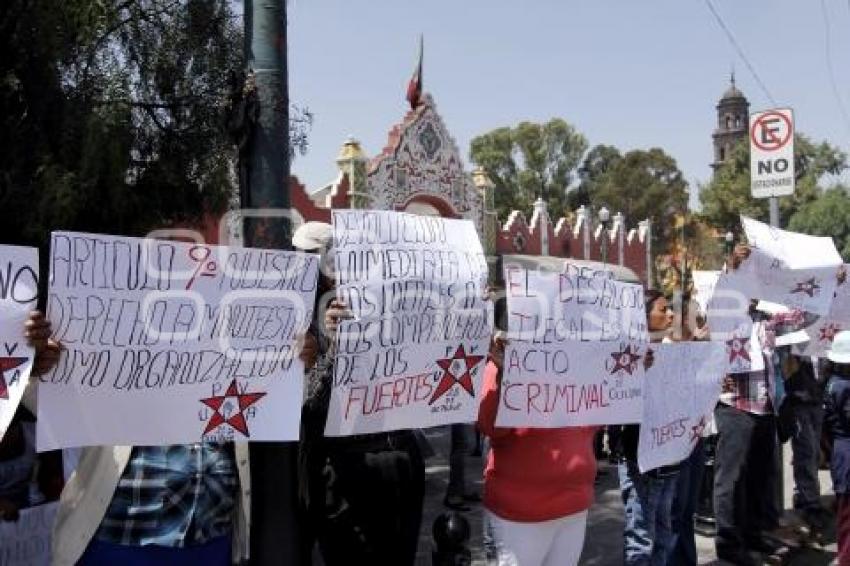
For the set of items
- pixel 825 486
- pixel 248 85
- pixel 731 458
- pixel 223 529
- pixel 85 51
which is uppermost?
pixel 85 51

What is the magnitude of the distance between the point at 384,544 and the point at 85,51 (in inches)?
157

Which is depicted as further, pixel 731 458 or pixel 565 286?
pixel 731 458

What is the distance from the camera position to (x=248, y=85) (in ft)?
10.0

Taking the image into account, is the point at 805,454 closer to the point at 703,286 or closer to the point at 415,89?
the point at 703,286

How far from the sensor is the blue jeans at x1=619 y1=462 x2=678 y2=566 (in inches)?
158

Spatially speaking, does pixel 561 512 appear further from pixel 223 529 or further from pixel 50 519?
pixel 50 519

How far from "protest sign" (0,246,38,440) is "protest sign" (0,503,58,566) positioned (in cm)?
89

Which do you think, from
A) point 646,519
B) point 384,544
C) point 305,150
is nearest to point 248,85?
point 384,544

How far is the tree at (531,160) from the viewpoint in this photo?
5178cm

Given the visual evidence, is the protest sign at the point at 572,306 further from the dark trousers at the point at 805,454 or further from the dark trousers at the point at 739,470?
the dark trousers at the point at 805,454

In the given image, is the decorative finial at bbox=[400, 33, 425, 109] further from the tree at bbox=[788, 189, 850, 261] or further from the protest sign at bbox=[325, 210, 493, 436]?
the tree at bbox=[788, 189, 850, 261]

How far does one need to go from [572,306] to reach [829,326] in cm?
301

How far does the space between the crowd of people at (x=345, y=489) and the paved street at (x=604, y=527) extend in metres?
0.86

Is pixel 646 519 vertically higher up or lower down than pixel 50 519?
lower down
